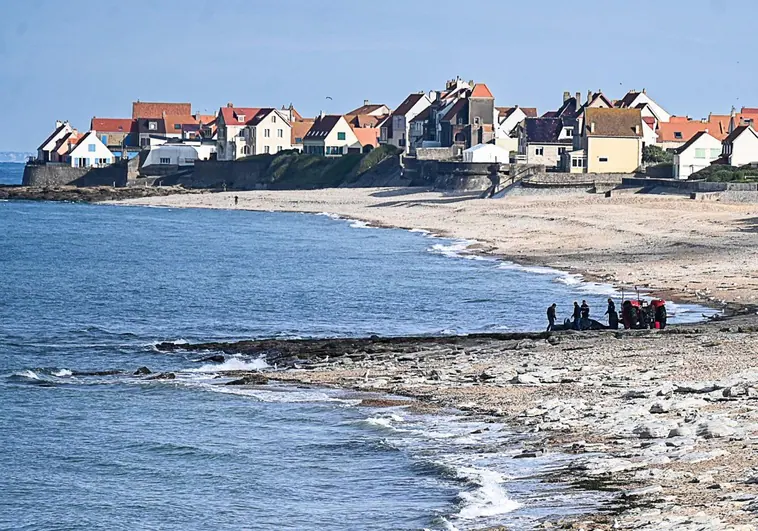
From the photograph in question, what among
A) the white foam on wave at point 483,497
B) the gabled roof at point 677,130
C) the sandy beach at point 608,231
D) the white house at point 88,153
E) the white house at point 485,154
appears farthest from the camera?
the white house at point 88,153

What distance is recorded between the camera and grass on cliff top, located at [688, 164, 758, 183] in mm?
71250

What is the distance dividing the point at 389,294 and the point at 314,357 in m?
15.1

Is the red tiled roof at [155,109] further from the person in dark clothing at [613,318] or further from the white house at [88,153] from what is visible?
the person in dark clothing at [613,318]

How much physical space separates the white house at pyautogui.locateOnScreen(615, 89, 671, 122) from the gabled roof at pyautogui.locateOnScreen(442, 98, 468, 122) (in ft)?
44.1

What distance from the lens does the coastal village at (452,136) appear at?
86.8 meters

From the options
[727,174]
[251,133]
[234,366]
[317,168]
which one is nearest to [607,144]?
[727,174]

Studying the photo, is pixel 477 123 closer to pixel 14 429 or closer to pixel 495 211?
pixel 495 211

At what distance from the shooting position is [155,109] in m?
151

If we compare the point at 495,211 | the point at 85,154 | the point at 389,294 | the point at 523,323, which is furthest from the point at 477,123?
the point at 523,323

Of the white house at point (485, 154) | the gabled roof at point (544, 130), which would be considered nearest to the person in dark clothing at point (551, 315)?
the white house at point (485, 154)

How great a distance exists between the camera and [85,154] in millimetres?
→ 130250

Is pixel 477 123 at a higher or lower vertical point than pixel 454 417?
higher

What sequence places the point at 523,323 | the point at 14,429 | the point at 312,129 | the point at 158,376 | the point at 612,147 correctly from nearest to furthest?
the point at 14,429 < the point at 158,376 < the point at 523,323 < the point at 612,147 < the point at 312,129

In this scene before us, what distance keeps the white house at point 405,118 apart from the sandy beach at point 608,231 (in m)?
19.6
